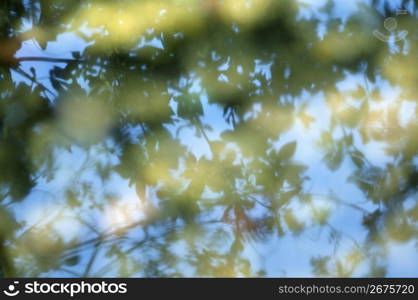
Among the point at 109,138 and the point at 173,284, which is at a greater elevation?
the point at 109,138

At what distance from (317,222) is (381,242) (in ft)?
0.67

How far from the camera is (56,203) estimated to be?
1419 mm

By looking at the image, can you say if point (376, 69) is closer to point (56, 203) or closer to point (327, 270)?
point (327, 270)

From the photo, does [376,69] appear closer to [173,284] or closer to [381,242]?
[381,242]

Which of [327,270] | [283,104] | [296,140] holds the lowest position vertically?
[327,270]

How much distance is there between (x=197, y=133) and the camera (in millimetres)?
1497

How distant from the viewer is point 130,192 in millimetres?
1449

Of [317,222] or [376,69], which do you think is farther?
[376,69]

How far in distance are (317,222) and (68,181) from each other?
0.79 metres

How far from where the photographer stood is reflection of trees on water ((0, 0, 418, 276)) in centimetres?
141

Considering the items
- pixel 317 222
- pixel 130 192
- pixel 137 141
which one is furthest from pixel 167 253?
pixel 317 222

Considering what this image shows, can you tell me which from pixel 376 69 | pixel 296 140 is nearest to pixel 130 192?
pixel 296 140

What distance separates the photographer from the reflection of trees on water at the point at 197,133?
4.61 feet

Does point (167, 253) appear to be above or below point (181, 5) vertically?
below
